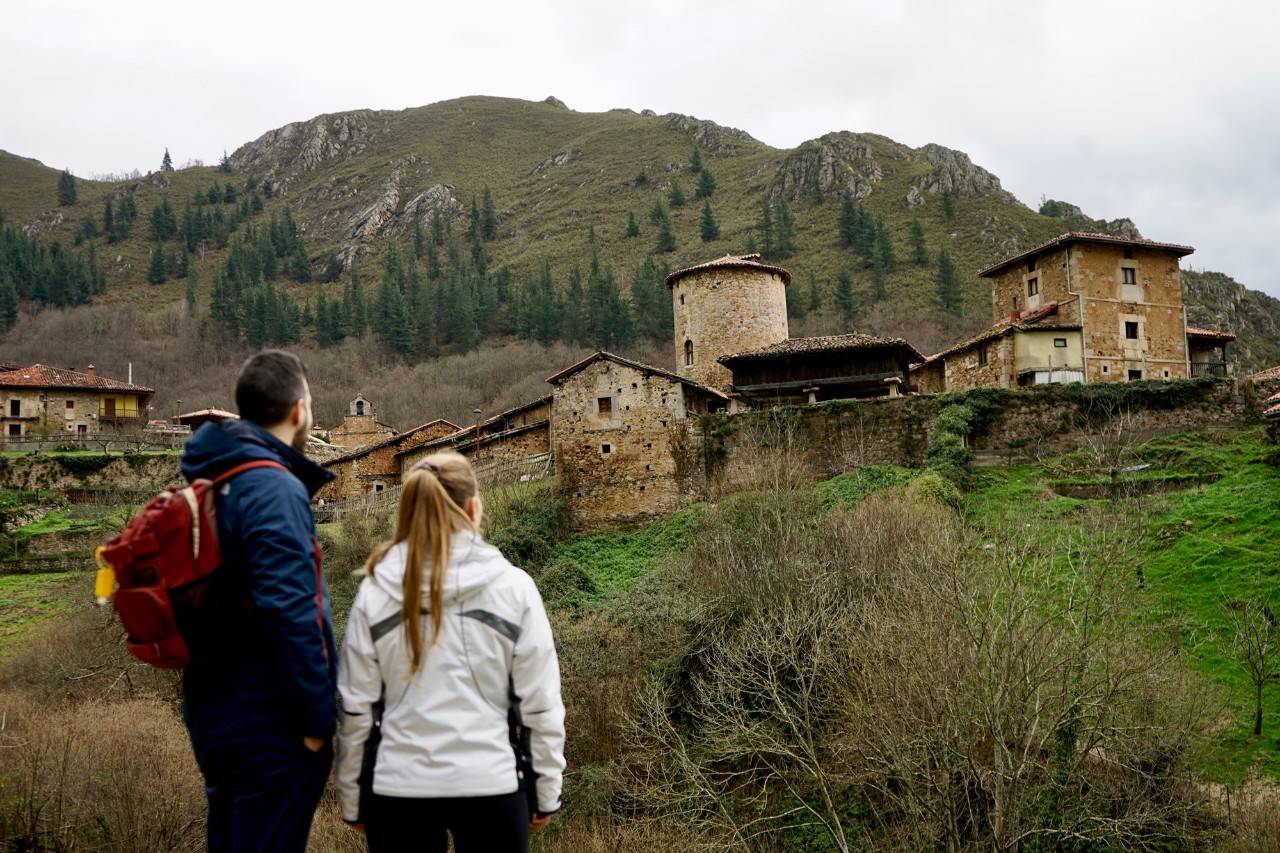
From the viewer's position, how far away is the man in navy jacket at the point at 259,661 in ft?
9.79

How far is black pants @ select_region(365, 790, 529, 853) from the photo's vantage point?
3129mm

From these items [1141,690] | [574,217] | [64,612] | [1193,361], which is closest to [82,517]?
[64,612]

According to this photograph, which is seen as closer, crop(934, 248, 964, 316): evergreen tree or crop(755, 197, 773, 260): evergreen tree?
crop(934, 248, 964, 316): evergreen tree

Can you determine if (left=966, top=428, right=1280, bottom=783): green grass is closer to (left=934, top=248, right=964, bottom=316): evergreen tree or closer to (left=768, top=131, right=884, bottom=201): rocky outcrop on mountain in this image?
(left=934, top=248, right=964, bottom=316): evergreen tree

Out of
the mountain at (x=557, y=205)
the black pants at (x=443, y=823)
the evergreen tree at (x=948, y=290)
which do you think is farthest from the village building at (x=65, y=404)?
the evergreen tree at (x=948, y=290)

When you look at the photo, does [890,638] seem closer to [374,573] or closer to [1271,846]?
[1271,846]

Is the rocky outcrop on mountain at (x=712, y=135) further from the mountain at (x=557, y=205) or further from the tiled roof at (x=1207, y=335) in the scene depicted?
the tiled roof at (x=1207, y=335)

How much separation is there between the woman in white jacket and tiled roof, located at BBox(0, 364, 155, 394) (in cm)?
5034

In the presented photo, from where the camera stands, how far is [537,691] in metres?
3.24

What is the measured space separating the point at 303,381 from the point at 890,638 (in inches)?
462

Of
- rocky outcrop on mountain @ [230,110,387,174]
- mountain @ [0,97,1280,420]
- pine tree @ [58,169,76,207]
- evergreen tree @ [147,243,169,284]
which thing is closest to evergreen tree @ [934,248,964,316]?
mountain @ [0,97,1280,420]

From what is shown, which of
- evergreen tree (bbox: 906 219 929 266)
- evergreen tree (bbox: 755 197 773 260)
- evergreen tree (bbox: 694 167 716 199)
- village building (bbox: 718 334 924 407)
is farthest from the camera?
evergreen tree (bbox: 694 167 716 199)

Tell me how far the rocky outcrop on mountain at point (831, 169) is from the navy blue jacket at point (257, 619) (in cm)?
9114

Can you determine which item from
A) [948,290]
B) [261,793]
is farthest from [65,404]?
[948,290]
